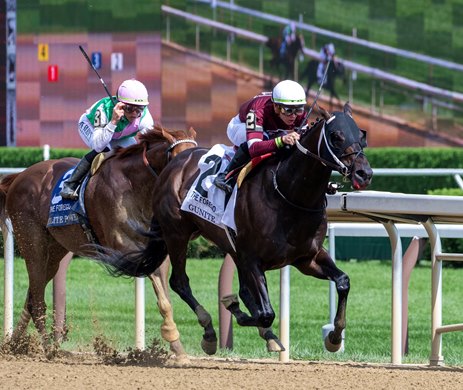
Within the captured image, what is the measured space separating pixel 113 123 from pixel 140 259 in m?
0.85

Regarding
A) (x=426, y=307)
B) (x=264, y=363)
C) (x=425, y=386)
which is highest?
(x=425, y=386)

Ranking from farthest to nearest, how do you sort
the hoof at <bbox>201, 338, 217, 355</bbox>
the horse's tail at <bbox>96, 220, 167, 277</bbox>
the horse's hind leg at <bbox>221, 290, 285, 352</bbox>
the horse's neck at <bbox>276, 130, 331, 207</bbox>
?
the horse's tail at <bbox>96, 220, 167, 277</bbox>
the hoof at <bbox>201, 338, 217, 355</bbox>
the horse's hind leg at <bbox>221, 290, 285, 352</bbox>
the horse's neck at <bbox>276, 130, 331, 207</bbox>

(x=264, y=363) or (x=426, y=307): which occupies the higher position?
(x=264, y=363)

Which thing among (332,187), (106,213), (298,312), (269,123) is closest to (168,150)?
(106,213)

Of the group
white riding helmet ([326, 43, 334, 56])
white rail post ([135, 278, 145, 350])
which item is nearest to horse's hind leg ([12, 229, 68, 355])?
white rail post ([135, 278, 145, 350])

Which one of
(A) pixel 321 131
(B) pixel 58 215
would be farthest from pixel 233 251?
(B) pixel 58 215

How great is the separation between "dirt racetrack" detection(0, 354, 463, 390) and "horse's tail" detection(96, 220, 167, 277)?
0.59 m

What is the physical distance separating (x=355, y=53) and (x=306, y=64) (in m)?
0.68

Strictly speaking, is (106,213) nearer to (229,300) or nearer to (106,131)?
(106,131)

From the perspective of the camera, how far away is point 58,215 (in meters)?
7.57

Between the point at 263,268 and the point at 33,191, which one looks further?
the point at 33,191

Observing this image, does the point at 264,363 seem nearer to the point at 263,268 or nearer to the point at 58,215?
the point at 263,268

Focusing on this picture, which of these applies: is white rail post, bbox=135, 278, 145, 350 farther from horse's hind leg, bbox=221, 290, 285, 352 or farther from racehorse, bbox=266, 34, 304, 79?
racehorse, bbox=266, 34, 304, 79

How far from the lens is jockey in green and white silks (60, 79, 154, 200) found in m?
7.31
